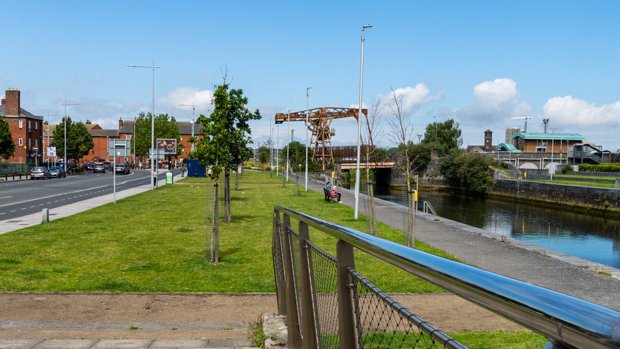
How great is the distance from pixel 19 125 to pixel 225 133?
3174 inches

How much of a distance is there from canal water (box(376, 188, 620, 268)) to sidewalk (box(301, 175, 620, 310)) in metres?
5.64

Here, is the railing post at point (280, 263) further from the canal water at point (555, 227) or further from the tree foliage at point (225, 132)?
the canal water at point (555, 227)

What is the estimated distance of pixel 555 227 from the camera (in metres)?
31.5

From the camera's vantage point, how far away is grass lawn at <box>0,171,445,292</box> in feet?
32.0

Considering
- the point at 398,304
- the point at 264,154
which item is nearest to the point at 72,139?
the point at 264,154

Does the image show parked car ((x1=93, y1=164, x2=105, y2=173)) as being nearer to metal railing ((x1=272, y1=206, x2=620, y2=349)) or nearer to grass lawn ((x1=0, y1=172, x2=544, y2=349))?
grass lawn ((x1=0, y1=172, x2=544, y2=349))

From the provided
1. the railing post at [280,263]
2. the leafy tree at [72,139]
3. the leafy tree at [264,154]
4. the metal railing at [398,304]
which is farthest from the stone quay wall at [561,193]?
the leafy tree at [72,139]

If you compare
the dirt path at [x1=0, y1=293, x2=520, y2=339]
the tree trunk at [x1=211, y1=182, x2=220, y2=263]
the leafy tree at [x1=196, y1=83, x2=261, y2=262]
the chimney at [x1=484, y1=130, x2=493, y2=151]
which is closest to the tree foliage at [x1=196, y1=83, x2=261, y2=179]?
the leafy tree at [x1=196, y1=83, x2=261, y2=262]

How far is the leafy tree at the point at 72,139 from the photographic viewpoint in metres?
87.0

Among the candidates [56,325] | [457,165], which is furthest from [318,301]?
[457,165]

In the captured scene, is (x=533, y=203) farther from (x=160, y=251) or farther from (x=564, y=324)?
(x=564, y=324)

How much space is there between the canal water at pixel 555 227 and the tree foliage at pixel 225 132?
39.5 ft

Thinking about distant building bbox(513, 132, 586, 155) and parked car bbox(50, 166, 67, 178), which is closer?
parked car bbox(50, 166, 67, 178)

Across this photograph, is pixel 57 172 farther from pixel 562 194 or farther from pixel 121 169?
pixel 562 194
